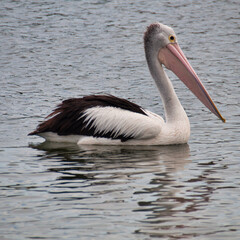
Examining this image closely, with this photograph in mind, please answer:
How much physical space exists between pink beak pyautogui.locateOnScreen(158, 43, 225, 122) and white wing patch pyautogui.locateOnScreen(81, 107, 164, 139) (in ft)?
1.78

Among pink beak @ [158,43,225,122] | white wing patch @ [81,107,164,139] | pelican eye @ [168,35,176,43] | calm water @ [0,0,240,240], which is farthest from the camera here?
pelican eye @ [168,35,176,43]

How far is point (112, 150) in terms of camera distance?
7.64 meters

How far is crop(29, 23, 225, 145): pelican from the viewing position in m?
7.68

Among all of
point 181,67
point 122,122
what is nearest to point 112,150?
point 122,122

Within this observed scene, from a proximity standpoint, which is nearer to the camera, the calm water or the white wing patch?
the calm water

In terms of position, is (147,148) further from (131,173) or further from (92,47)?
(92,47)

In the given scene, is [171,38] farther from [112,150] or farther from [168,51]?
[112,150]

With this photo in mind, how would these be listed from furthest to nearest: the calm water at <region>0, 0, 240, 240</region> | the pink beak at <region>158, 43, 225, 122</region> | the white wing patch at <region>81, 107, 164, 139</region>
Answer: the pink beak at <region>158, 43, 225, 122</region>, the white wing patch at <region>81, 107, 164, 139</region>, the calm water at <region>0, 0, 240, 240</region>

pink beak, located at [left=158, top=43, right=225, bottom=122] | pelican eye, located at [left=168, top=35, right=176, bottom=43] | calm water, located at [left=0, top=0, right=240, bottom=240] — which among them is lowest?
calm water, located at [left=0, top=0, right=240, bottom=240]

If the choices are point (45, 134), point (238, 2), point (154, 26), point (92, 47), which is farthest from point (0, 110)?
point (238, 2)

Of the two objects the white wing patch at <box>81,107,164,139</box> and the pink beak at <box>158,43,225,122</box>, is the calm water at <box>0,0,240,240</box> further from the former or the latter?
the pink beak at <box>158,43,225,122</box>

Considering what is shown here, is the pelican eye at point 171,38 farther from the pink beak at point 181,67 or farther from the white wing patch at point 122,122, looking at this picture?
the white wing patch at point 122,122

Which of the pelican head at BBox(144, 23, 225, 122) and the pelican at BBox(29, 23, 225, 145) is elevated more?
the pelican head at BBox(144, 23, 225, 122)

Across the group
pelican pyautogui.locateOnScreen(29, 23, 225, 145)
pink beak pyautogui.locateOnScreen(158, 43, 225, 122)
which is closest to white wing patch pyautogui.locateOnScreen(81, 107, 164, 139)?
pelican pyautogui.locateOnScreen(29, 23, 225, 145)
